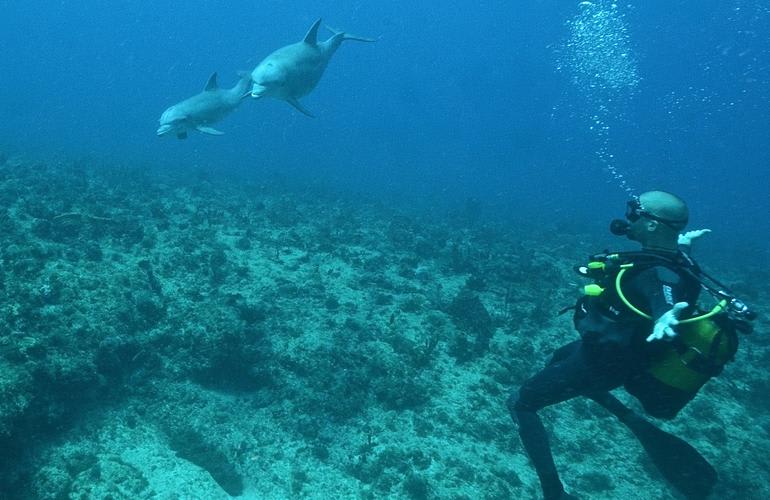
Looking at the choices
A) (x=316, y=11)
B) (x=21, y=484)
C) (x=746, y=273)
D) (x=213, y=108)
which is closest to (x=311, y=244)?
(x=213, y=108)

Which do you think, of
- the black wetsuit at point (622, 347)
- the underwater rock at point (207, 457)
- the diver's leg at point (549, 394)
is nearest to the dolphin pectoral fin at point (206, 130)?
the underwater rock at point (207, 457)

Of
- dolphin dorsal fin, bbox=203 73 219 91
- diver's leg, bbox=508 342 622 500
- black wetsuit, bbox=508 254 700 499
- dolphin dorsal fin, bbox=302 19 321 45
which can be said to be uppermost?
dolphin dorsal fin, bbox=302 19 321 45

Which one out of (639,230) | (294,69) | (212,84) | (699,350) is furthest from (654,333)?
(212,84)

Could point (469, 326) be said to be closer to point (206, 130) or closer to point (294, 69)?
point (294, 69)

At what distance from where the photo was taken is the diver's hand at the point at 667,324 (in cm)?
283

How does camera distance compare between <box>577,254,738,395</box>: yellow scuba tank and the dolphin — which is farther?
the dolphin

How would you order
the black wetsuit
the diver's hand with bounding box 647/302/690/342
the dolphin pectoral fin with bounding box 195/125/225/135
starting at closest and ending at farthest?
1. the diver's hand with bounding box 647/302/690/342
2. the black wetsuit
3. the dolphin pectoral fin with bounding box 195/125/225/135

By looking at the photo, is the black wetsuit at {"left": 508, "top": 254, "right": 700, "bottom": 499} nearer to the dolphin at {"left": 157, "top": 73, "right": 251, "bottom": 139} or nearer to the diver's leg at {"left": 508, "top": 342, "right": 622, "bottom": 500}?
the diver's leg at {"left": 508, "top": 342, "right": 622, "bottom": 500}

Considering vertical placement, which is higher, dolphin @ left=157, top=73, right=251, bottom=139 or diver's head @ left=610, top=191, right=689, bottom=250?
diver's head @ left=610, top=191, right=689, bottom=250

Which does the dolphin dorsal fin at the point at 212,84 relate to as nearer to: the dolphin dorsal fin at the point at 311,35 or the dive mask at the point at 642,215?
the dolphin dorsal fin at the point at 311,35

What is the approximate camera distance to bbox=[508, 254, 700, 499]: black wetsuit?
321 centimetres

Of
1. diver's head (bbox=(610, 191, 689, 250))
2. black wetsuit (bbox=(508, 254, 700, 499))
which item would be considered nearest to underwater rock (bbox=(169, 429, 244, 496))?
black wetsuit (bbox=(508, 254, 700, 499))

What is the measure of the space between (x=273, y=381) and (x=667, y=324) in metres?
5.03

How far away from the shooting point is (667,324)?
9.40 ft
